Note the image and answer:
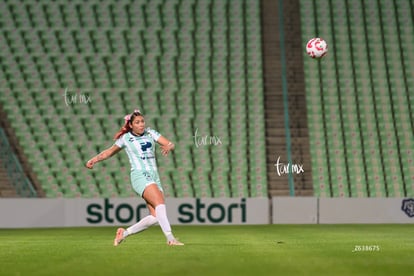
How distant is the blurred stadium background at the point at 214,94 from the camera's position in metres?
21.8

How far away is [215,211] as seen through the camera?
63.4 ft

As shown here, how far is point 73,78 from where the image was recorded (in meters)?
24.0

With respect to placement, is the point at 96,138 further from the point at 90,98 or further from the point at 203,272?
the point at 203,272

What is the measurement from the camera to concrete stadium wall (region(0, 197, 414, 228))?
742 inches

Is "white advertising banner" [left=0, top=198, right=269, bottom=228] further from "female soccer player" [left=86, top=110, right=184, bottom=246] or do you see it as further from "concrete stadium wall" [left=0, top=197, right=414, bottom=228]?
"female soccer player" [left=86, top=110, right=184, bottom=246]

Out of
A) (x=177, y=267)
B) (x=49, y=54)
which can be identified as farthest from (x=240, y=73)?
(x=177, y=267)

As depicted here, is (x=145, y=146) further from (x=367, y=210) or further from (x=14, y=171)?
(x=14, y=171)

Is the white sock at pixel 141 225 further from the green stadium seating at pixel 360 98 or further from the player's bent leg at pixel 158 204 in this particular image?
the green stadium seating at pixel 360 98

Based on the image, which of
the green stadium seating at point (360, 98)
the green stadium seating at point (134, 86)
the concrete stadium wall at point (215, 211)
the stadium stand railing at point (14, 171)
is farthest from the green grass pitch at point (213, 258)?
the green stadium seating at point (360, 98)

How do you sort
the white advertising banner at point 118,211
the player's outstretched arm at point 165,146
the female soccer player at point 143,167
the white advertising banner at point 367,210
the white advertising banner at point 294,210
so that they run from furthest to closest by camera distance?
the white advertising banner at point 367,210 < the white advertising banner at point 294,210 < the white advertising banner at point 118,211 < the female soccer player at point 143,167 < the player's outstretched arm at point 165,146

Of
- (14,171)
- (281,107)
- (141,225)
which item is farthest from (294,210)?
(141,225)

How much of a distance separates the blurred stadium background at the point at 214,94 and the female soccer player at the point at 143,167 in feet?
32.7

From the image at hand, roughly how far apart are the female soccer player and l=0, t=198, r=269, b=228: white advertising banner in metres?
8.24

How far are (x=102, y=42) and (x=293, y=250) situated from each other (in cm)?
1605
